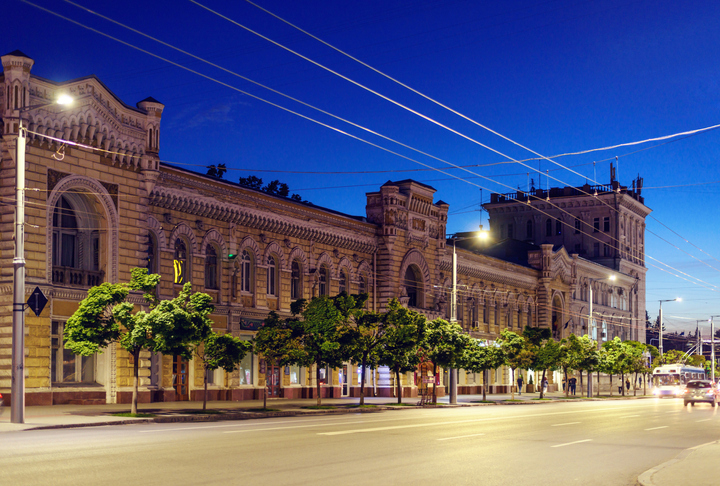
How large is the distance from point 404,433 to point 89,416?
10.7 metres

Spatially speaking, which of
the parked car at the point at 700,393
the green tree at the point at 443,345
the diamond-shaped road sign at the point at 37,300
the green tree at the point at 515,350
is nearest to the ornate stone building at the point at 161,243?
the diamond-shaped road sign at the point at 37,300

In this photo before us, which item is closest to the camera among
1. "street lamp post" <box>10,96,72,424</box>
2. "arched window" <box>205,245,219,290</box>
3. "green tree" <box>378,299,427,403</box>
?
"street lamp post" <box>10,96,72,424</box>

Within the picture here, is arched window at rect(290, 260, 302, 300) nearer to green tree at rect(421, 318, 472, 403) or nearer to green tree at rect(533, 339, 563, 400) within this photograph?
green tree at rect(421, 318, 472, 403)

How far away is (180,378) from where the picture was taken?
4016cm

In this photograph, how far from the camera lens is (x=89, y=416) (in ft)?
89.1

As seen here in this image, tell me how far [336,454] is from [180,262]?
25.4 meters

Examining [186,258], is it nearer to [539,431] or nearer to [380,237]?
[380,237]

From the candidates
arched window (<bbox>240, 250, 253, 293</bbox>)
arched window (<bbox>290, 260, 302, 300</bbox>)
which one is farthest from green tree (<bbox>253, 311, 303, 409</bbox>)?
arched window (<bbox>290, 260, 302, 300</bbox>)

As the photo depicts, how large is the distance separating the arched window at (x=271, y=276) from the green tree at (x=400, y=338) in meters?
6.95

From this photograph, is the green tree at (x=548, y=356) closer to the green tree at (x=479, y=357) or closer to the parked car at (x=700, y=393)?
the green tree at (x=479, y=357)

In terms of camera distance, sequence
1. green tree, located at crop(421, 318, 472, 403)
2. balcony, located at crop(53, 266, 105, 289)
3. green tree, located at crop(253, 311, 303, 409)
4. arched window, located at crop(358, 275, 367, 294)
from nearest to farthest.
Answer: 1. balcony, located at crop(53, 266, 105, 289)
2. green tree, located at crop(253, 311, 303, 409)
3. green tree, located at crop(421, 318, 472, 403)
4. arched window, located at crop(358, 275, 367, 294)

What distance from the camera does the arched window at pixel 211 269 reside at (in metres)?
42.6

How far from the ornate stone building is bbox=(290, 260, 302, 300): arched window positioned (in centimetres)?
10

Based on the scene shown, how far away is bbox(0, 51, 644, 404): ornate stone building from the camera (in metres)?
32.3
